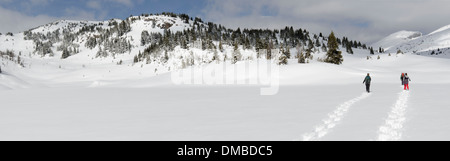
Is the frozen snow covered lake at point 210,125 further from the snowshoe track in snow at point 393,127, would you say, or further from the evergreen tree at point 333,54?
the evergreen tree at point 333,54

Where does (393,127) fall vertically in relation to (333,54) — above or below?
below

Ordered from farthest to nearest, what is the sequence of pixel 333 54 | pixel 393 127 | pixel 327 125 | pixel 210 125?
pixel 333 54 → pixel 210 125 → pixel 327 125 → pixel 393 127

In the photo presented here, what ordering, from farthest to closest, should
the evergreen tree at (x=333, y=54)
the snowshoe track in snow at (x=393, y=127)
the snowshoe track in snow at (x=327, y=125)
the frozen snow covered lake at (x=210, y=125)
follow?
the evergreen tree at (x=333, y=54), the frozen snow covered lake at (x=210, y=125), the snowshoe track in snow at (x=327, y=125), the snowshoe track in snow at (x=393, y=127)

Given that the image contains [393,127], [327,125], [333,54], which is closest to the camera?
[393,127]

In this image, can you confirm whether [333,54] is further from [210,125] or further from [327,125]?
[210,125]

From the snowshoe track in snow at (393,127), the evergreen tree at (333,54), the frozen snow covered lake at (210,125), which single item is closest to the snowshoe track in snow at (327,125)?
the frozen snow covered lake at (210,125)

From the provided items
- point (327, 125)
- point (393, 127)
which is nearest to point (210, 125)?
point (327, 125)

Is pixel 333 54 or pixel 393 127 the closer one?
pixel 393 127

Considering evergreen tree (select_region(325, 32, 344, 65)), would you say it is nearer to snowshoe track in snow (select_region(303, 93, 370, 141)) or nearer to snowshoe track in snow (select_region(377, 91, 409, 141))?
snowshoe track in snow (select_region(303, 93, 370, 141))

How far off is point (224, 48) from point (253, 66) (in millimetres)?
68188

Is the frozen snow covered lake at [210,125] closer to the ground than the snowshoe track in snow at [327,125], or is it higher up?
higher up

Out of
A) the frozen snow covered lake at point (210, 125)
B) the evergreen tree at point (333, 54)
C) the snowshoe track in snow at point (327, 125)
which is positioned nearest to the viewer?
the snowshoe track in snow at point (327, 125)

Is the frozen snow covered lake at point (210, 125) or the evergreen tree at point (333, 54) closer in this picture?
the frozen snow covered lake at point (210, 125)
